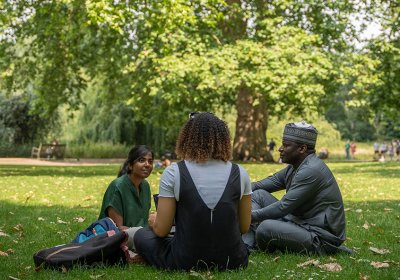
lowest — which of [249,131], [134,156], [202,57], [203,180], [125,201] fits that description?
[125,201]

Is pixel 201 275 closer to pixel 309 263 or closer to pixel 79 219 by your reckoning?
pixel 309 263

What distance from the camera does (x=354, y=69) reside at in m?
31.3

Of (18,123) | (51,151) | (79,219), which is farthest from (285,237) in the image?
(18,123)

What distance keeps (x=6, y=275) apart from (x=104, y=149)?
37444mm

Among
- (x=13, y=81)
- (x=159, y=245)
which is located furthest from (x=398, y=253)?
(x=13, y=81)

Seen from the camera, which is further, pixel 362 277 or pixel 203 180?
pixel 362 277

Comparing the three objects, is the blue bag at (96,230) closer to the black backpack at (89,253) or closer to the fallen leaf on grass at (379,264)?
the black backpack at (89,253)

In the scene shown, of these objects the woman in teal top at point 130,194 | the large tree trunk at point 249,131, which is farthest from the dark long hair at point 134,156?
the large tree trunk at point 249,131

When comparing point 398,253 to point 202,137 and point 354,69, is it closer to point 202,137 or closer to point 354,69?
point 202,137

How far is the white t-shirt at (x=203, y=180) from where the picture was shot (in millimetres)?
5480

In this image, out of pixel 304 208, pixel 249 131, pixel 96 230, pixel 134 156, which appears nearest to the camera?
pixel 96 230

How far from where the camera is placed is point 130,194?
23.7ft

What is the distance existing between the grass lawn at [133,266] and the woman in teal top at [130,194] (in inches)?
37.3

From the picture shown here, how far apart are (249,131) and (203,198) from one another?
99.0ft
